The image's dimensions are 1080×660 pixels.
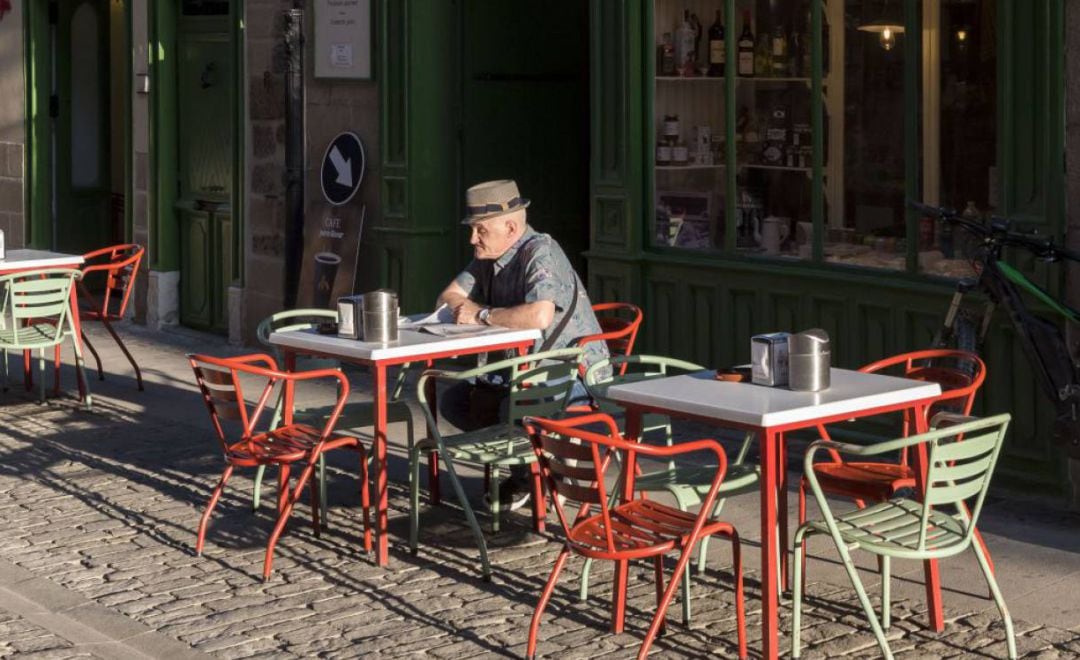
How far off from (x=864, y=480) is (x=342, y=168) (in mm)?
6651

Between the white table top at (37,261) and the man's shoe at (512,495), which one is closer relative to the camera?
the man's shoe at (512,495)

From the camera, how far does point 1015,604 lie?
260 inches

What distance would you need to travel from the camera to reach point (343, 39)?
40.8ft

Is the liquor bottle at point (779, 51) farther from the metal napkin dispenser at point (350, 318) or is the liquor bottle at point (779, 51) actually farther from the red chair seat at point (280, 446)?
the red chair seat at point (280, 446)

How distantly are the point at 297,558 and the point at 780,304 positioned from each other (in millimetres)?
3356

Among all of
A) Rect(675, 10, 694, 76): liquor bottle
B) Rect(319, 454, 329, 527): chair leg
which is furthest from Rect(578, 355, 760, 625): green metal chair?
Rect(675, 10, 694, 76): liquor bottle

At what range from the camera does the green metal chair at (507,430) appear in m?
7.22

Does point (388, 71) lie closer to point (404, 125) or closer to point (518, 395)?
point (404, 125)

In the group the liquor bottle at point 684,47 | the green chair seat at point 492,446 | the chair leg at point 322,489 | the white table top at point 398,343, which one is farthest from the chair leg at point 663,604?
the liquor bottle at point 684,47

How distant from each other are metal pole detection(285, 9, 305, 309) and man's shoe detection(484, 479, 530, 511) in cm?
508

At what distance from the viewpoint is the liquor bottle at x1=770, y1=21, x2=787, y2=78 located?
981 cm

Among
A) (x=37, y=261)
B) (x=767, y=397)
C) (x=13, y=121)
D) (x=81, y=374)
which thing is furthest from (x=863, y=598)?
(x=13, y=121)

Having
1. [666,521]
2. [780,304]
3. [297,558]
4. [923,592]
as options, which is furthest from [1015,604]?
[780,304]

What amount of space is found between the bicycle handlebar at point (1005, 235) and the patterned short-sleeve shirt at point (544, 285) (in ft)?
5.24
